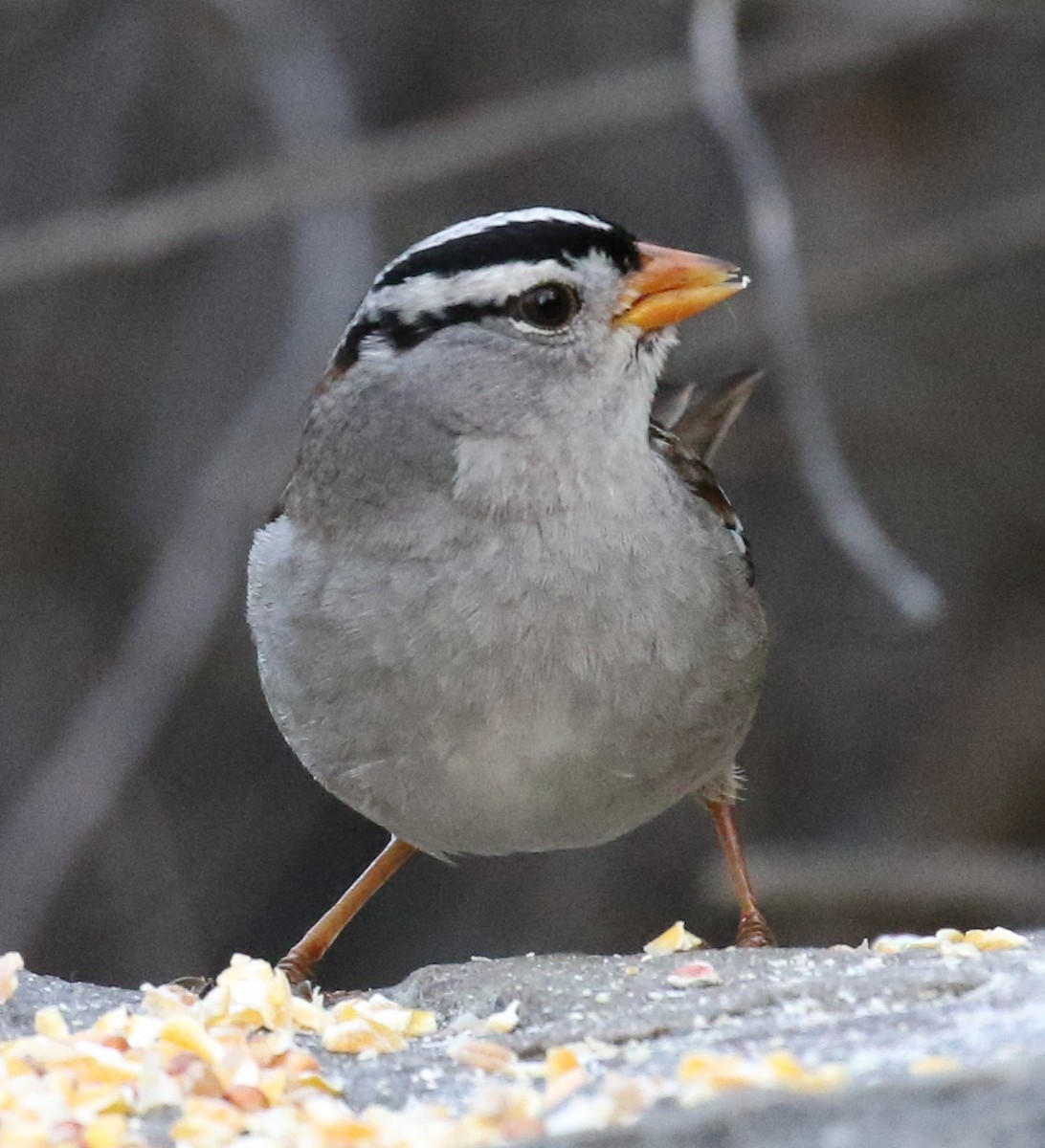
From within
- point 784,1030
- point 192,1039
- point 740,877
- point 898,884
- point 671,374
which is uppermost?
point 671,374

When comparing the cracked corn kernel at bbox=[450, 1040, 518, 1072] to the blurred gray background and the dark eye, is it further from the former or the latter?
the blurred gray background

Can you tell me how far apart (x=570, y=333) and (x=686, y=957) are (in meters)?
0.92

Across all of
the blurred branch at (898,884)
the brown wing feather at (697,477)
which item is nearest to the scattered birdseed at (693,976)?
the brown wing feather at (697,477)

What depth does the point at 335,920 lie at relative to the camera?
4074 millimetres

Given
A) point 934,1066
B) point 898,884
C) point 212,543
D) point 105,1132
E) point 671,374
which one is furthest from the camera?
point 671,374

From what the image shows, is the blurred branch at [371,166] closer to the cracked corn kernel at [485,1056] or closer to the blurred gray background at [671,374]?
the blurred gray background at [671,374]

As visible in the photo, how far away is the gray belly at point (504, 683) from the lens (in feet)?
10.6

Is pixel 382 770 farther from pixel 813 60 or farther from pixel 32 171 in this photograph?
pixel 32 171

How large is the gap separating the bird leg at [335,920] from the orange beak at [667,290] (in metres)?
1.15

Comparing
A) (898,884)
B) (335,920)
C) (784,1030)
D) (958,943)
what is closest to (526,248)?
(958,943)

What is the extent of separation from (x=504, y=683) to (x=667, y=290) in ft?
2.10

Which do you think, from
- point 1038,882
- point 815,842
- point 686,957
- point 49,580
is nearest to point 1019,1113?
point 686,957

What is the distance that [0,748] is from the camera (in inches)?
255

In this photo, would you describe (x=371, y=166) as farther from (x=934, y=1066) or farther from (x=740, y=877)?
(x=934, y=1066)
